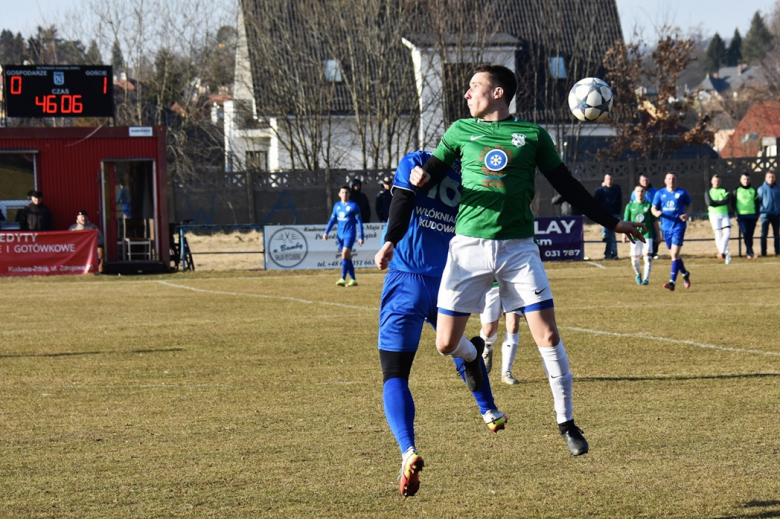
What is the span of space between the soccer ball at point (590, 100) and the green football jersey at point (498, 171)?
3.11 meters

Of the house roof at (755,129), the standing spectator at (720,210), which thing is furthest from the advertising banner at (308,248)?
the house roof at (755,129)

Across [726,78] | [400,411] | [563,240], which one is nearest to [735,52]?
[726,78]

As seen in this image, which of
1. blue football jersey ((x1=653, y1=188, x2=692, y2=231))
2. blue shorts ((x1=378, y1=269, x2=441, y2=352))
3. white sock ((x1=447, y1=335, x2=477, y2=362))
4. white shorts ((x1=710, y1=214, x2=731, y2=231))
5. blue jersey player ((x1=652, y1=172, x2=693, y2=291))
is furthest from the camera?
white shorts ((x1=710, y1=214, x2=731, y2=231))

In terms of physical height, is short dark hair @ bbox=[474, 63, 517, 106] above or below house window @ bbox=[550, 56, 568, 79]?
below

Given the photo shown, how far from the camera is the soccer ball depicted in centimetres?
881

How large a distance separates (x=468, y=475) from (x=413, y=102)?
35203 millimetres

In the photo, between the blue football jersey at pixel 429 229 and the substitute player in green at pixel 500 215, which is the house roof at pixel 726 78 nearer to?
the blue football jersey at pixel 429 229

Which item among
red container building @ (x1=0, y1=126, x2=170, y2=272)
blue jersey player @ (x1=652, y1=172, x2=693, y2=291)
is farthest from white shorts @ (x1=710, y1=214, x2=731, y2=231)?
red container building @ (x1=0, y1=126, x2=170, y2=272)

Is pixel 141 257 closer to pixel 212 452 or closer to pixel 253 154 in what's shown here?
pixel 253 154

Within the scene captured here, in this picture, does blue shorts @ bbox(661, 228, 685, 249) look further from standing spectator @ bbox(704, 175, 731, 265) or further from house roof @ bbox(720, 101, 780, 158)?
house roof @ bbox(720, 101, 780, 158)

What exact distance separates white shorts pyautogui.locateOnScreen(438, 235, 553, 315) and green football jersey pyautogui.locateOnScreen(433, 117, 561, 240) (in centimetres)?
6

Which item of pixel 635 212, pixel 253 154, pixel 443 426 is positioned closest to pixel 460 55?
pixel 253 154

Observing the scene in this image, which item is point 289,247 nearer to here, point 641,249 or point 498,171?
point 641,249

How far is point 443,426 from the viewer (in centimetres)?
751
